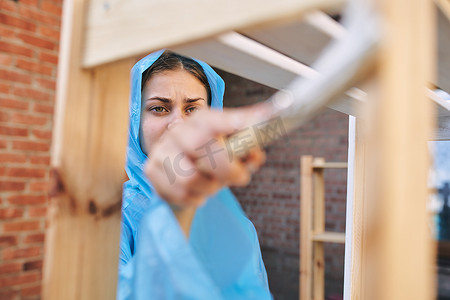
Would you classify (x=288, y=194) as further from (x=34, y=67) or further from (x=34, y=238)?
(x=34, y=67)

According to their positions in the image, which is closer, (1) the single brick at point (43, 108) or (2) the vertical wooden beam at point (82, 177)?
(2) the vertical wooden beam at point (82, 177)

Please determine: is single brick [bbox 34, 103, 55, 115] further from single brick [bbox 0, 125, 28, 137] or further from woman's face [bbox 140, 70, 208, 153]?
woman's face [bbox 140, 70, 208, 153]

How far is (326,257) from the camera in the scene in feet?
13.1

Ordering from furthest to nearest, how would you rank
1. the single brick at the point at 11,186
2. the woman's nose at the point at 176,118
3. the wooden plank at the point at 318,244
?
the wooden plank at the point at 318,244 → the single brick at the point at 11,186 → the woman's nose at the point at 176,118

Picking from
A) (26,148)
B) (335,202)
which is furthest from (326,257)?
(26,148)

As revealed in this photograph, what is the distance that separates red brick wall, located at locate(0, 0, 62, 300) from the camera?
1.92 m

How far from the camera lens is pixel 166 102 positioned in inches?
41.1

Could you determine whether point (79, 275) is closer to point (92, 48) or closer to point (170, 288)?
point (170, 288)

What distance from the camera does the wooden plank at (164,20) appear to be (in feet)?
1.19

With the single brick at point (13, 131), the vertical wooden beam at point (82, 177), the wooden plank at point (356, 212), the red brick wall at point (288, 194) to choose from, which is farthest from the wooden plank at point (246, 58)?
the red brick wall at point (288, 194)

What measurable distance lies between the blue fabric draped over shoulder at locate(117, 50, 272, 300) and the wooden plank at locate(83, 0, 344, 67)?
181 mm

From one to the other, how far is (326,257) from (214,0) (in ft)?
12.9

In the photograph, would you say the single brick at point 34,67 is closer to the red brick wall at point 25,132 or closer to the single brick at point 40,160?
the red brick wall at point 25,132

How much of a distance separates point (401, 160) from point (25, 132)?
204 centimetres
